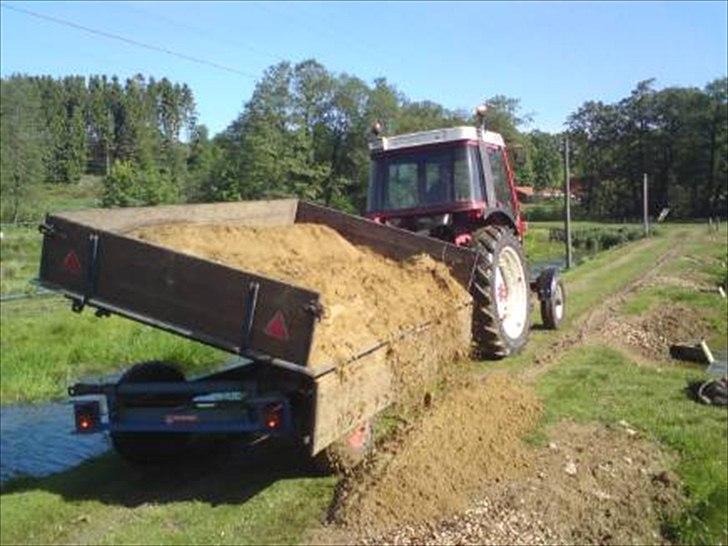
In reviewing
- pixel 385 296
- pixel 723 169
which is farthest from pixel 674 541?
pixel 723 169

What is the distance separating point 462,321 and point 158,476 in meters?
3.10

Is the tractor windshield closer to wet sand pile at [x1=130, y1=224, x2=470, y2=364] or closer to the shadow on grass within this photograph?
wet sand pile at [x1=130, y1=224, x2=470, y2=364]

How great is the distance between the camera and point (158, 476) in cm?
772

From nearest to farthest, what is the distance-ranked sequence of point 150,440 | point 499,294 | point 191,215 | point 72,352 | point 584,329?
point 150,440 → point 191,215 → point 499,294 → point 584,329 → point 72,352

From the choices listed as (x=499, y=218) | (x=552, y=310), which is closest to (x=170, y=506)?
(x=499, y=218)

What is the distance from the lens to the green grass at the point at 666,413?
662 centimetres

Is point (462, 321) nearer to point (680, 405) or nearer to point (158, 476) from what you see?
point (680, 405)

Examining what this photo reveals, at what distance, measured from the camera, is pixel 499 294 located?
1015 cm

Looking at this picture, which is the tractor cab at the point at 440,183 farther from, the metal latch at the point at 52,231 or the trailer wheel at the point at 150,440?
the metal latch at the point at 52,231

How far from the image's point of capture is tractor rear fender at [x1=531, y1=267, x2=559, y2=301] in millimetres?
12953

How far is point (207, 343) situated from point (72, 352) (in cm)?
1321

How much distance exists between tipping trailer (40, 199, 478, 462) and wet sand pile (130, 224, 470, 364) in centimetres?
17

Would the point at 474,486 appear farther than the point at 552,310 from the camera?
No

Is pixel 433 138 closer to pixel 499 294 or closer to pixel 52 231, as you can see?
pixel 499 294
